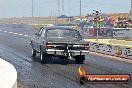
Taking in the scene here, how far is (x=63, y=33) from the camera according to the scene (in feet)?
59.7

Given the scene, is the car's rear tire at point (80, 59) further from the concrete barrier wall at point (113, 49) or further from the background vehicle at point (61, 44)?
the concrete barrier wall at point (113, 49)

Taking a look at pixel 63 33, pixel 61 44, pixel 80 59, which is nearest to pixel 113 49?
pixel 80 59

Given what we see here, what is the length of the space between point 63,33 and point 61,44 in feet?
3.54

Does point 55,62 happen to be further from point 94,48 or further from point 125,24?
point 125,24

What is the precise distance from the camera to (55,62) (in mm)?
18188

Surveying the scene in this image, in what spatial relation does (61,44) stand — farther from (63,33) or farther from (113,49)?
(113,49)

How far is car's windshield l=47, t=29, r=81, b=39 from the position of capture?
711 inches

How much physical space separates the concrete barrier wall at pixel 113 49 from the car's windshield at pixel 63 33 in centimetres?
384

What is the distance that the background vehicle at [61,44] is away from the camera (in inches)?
677

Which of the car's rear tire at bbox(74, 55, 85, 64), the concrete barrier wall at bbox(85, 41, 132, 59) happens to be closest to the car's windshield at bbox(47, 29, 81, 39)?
the car's rear tire at bbox(74, 55, 85, 64)

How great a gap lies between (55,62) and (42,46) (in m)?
1.16

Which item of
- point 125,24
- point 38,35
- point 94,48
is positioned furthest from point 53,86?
point 125,24

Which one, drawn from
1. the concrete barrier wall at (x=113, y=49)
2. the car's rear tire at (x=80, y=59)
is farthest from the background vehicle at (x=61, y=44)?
the concrete barrier wall at (x=113, y=49)

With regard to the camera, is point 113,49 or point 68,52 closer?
point 68,52
